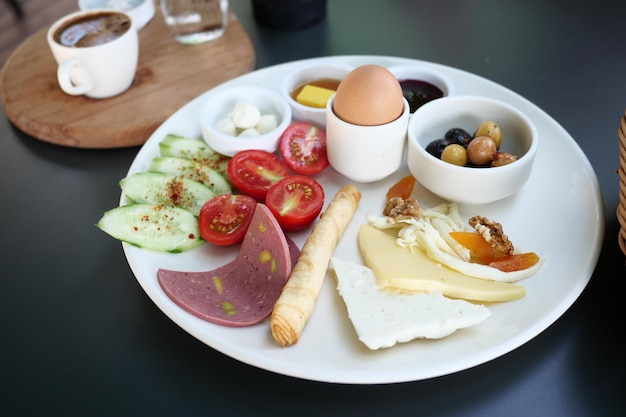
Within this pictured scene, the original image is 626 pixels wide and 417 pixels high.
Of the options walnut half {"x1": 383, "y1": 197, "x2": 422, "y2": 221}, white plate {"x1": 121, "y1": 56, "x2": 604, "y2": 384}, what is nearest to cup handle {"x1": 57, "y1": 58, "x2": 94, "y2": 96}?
white plate {"x1": 121, "y1": 56, "x2": 604, "y2": 384}

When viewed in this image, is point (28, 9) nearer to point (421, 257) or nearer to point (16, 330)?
point (16, 330)

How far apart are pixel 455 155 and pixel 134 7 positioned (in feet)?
4.98

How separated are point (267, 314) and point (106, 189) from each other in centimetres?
78

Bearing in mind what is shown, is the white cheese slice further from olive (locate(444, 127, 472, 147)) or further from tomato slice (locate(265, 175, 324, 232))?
olive (locate(444, 127, 472, 147))

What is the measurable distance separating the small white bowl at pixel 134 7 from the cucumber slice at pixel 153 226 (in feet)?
3.70

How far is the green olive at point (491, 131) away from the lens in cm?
151

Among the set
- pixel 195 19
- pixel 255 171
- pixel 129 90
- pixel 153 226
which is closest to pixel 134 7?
pixel 195 19

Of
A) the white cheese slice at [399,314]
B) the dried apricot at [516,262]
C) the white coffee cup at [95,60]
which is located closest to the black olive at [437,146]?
the dried apricot at [516,262]

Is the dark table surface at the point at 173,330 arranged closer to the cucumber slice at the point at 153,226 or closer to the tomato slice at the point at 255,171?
the cucumber slice at the point at 153,226

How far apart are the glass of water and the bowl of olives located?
106 cm

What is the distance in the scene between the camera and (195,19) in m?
2.31

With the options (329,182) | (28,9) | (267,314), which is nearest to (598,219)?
(329,182)

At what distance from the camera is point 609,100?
193 cm

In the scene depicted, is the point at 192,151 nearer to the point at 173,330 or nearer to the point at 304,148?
the point at 304,148
